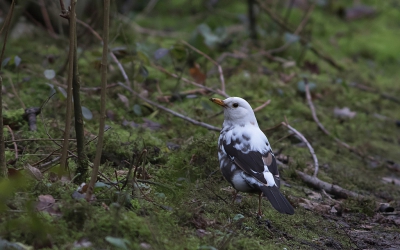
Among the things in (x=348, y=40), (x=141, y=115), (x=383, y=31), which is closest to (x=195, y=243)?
(x=141, y=115)

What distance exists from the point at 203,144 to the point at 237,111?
38cm

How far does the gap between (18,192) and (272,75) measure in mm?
5284

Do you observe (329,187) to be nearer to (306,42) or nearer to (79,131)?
(79,131)

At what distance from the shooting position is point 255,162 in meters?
4.33

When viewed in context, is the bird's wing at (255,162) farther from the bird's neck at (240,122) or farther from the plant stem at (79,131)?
the plant stem at (79,131)

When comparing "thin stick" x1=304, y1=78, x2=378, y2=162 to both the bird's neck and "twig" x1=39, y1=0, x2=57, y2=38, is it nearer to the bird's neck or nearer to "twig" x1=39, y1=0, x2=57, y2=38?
the bird's neck

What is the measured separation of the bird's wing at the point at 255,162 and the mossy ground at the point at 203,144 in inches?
10.7

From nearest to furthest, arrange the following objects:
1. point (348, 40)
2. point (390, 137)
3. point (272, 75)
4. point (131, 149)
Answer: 1. point (131, 149)
2. point (390, 137)
3. point (272, 75)
4. point (348, 40)

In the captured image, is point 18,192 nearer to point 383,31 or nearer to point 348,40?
point 348,40

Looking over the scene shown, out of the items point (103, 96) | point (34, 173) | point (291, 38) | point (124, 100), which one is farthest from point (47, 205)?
point (291, 38)

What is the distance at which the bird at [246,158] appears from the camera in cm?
414

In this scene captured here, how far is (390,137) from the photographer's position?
7410 millimetres

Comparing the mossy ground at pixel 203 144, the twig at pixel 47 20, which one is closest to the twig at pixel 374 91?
the mossy ground at pixel 203 144

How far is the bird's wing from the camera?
422 cm
